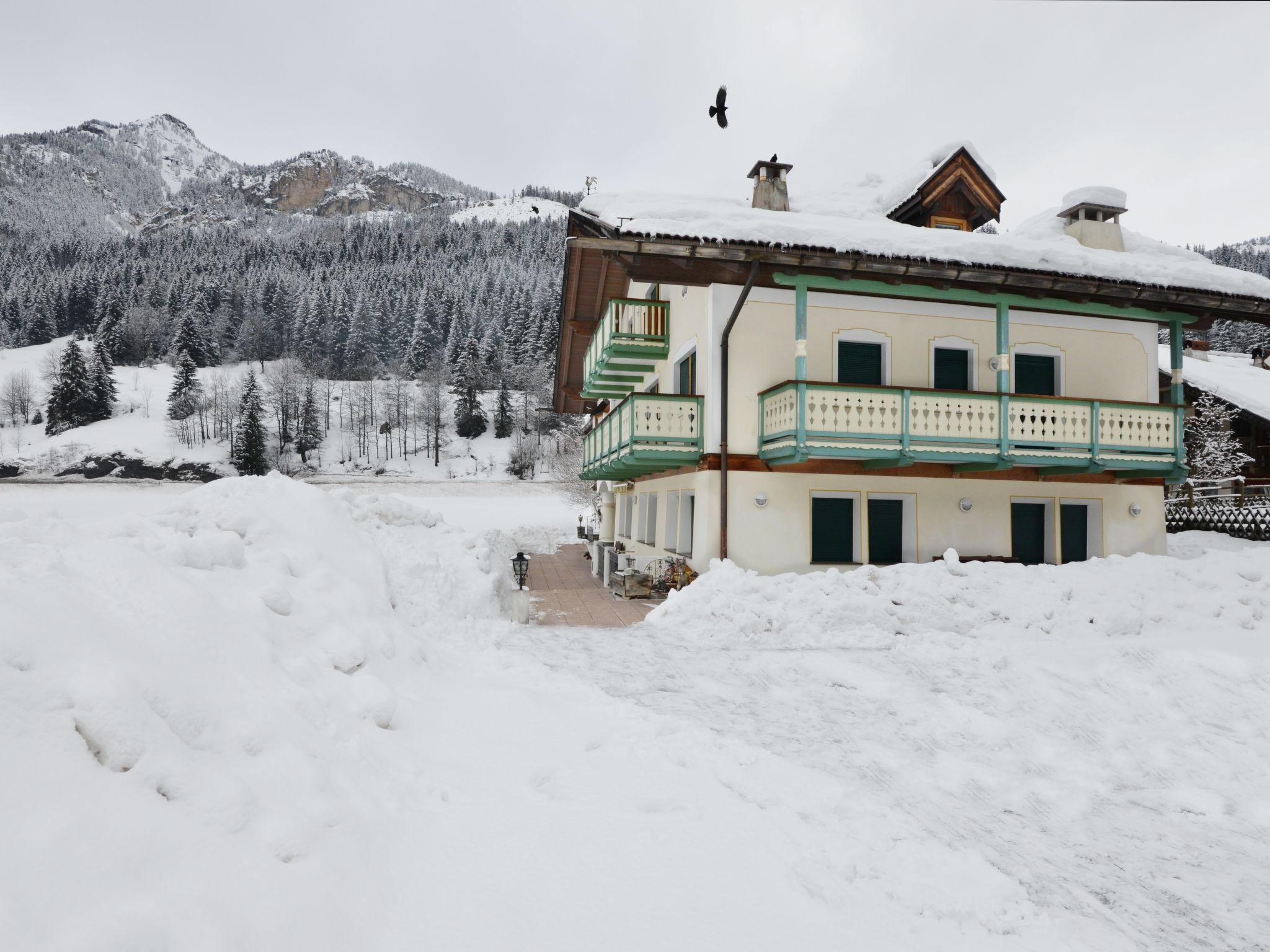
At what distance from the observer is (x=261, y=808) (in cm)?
331

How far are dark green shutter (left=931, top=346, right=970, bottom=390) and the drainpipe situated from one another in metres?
4.73

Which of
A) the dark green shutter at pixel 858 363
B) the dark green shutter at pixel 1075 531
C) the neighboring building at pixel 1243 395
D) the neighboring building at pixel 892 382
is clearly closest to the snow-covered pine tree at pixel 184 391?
Answer: the neighboring building at pixel 892 382

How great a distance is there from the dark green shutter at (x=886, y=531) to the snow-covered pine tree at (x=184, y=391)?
82352mm

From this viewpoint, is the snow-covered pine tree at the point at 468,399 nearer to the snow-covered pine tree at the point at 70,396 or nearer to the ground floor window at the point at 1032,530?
the snow-covered pine tree at the point at 70,396

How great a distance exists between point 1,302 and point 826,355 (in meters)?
147

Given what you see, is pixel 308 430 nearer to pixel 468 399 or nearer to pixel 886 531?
pixel 468 399

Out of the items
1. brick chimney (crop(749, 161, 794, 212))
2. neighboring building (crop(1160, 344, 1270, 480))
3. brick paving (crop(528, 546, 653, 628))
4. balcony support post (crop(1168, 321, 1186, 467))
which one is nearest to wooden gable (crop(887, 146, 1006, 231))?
brick chimney (crop(749, 161, 794, 212))

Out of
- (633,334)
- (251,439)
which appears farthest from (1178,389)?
(251,439)

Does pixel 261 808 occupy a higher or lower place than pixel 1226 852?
higher

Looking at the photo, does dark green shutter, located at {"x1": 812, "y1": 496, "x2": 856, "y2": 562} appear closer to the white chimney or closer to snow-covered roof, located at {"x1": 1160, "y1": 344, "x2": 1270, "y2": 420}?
the white chimney

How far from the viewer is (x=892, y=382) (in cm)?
1408

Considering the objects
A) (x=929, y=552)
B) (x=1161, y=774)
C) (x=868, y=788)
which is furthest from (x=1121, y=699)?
(x=929, y=552)

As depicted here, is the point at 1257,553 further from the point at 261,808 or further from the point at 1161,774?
the point at 261,808

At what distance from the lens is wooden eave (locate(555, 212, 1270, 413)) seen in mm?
12242
